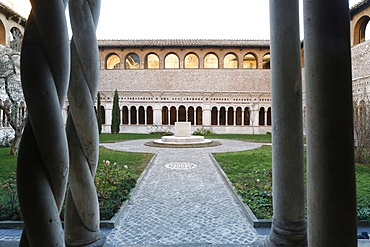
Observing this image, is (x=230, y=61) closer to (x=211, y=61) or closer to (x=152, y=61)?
(x=211, y=61)

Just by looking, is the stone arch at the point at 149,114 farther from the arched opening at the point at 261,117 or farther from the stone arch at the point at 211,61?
the arched opening at the point at 261,117

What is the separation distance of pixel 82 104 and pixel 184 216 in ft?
13.4

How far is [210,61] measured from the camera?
33.4 meters

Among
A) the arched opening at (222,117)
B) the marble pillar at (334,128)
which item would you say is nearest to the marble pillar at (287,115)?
the marble pillar at (334,128)

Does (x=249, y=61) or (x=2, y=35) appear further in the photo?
(x=249, y=61)

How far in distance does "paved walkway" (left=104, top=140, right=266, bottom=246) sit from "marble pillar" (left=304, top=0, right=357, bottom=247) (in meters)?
1.18

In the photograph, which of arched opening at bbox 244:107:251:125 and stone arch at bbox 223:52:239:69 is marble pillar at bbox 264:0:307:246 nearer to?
arched opening at bbox 244:107:251:125

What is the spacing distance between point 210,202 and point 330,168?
4653mm

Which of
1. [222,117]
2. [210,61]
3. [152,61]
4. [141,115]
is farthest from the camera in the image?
[152,61]

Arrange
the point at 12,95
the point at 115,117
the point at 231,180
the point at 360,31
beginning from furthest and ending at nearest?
the point at 115,117
the point at 360,31
the point at 12,95
the point at 231,180

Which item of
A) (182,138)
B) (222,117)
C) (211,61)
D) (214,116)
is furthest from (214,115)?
(182,138)

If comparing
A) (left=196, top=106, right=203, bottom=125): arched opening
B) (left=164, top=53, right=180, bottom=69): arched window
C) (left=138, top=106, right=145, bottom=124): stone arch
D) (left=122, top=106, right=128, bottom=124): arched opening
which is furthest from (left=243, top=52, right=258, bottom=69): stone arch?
(left=122, top=106, right=128, bottom=124): arched opening

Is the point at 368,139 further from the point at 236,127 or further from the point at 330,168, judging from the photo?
the point at 236,127

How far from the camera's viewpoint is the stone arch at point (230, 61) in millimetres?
33312
